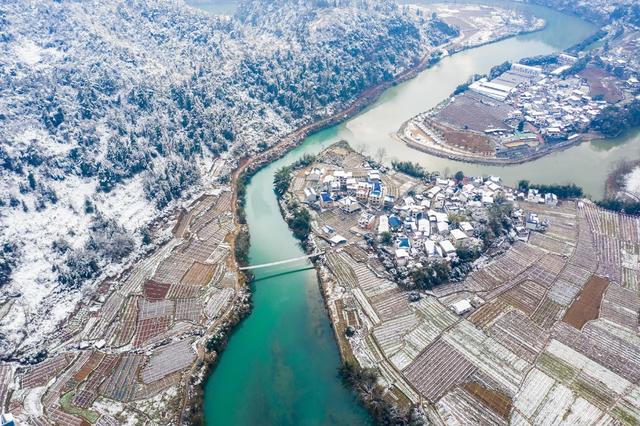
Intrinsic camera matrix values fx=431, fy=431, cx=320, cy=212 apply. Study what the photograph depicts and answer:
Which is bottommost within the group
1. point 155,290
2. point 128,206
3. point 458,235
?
point 458,235

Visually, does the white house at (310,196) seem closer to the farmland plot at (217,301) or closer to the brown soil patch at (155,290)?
the farmland plot at (217,301)

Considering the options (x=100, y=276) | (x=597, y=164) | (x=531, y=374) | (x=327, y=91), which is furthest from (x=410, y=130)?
(x=100, y=276)

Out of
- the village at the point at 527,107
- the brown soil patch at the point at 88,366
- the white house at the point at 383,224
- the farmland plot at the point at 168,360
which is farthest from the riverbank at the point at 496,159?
the brown soil patch at the point at 88,366

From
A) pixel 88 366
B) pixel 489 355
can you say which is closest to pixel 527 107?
pixel 489 355

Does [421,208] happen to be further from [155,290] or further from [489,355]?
[155,290]

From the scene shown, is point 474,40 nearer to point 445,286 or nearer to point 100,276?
point 445,286

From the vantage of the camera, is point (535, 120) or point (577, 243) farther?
point (535, 120)
